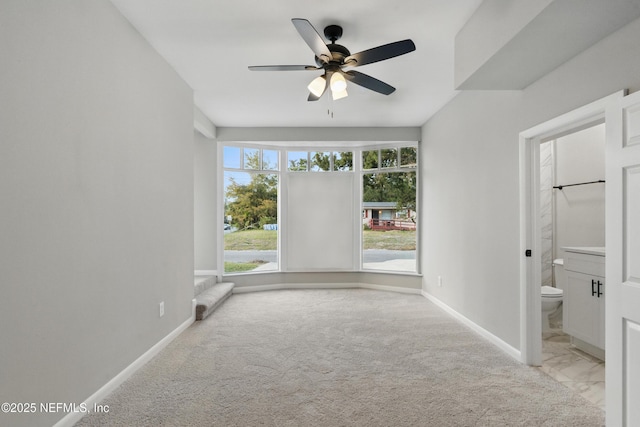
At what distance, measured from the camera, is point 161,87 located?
3.21 m

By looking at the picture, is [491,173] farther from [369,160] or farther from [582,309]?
[369,160]

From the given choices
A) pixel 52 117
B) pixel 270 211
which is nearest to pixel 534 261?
pixel 52 117

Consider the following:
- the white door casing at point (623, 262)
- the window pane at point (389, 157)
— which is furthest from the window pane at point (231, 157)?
the white door casing at point (623, 262)

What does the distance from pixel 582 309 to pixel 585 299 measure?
0.10m

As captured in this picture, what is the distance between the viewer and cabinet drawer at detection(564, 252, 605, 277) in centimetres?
302

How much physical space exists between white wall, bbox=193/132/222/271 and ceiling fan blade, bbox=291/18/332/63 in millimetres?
3392

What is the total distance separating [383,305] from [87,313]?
358 centimetres

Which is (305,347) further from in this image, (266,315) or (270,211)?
(270,211)

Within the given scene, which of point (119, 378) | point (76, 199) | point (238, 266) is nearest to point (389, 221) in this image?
point (238, 266)

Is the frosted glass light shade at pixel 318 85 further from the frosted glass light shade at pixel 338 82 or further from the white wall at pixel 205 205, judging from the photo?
the white wall at pixel 205 205

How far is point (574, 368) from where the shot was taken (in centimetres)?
289

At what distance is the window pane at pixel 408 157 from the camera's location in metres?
5.78

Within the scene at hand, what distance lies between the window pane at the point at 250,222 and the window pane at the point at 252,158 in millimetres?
132

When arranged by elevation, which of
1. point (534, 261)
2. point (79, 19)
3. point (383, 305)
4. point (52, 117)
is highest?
point (79, 19)
